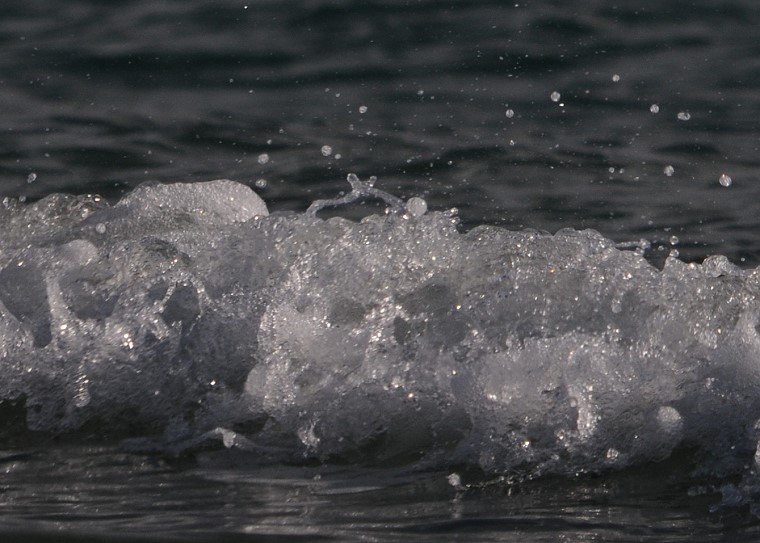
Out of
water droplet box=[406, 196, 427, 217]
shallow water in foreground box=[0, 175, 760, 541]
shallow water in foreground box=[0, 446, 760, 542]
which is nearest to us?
shallow water in foreground box=[0, 446, 760, 542]

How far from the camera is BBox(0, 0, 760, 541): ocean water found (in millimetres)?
2508

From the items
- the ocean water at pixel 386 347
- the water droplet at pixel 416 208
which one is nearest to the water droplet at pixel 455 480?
the ocean water at pixel 386 347

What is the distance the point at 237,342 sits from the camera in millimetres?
3039

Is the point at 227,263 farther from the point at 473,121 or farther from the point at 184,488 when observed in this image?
the point at 473,121

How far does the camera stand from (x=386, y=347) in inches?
115

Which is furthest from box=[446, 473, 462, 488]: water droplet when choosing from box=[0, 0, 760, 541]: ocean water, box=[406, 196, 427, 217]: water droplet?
box=[406, 196, 427, 217]: water droplet

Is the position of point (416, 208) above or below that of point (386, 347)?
above

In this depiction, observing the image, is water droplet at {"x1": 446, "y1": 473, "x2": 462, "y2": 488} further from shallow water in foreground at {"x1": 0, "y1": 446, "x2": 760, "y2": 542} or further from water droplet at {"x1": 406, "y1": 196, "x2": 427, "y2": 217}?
water droplet at {"x1": 406, "y1": 196, "x2": 427, "y2": 217}

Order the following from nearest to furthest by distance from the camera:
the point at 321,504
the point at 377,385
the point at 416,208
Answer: the point at 321,504, the point at 377,385, the point at 416,208

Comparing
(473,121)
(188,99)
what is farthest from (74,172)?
(473,121)

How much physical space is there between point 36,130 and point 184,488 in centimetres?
310

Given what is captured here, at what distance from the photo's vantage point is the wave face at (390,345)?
2.70m

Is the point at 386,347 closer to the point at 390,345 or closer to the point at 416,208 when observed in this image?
the point at 390,345

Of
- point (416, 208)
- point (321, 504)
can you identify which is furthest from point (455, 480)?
point (416, 208)
